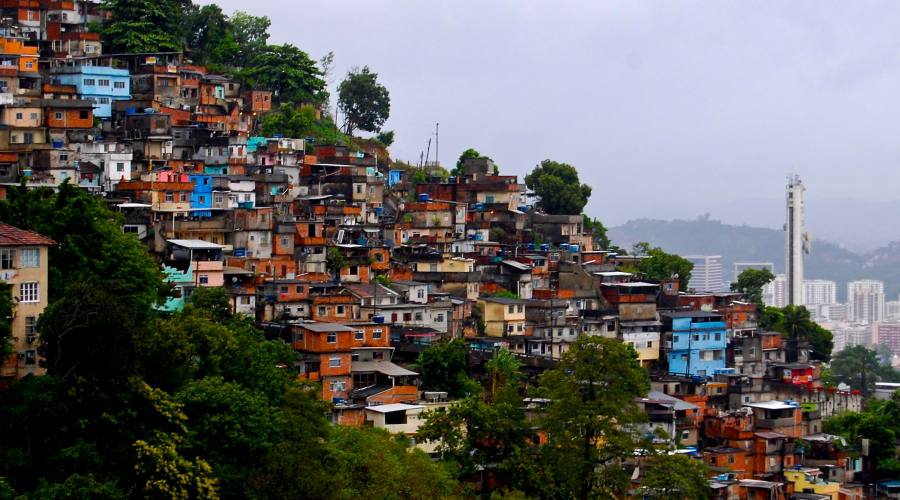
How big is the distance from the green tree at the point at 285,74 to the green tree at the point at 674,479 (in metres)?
25.0

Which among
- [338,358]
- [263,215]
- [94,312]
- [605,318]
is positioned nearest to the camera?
[94,312]

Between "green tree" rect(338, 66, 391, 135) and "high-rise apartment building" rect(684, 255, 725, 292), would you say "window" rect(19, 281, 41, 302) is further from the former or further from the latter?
"high-rise apartment building" rect(684, 255, 725, 292)

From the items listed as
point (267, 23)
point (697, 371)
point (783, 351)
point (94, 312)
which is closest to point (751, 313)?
point (783, 351)

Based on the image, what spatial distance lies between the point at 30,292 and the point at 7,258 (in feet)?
2.05

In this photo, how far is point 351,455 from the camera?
88.5 ft

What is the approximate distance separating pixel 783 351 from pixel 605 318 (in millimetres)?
7791

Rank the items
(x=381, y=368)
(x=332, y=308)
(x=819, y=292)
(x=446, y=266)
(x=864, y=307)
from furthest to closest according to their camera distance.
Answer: (x=819, y=292) < (x=864, y=307) < (x=446, y=266) < (x=332, y=308) < (x=381, y=368)

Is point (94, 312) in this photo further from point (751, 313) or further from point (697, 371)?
point (751, 313)

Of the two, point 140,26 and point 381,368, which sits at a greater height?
point 140,26

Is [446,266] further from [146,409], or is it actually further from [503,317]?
[146,409]

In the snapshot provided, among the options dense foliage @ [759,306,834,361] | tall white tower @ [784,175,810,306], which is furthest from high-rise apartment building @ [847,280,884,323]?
dense foliage @ [759,306,834,361]

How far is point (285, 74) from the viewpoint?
51406 millimetres

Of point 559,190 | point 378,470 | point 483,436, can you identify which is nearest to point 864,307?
point 559,190

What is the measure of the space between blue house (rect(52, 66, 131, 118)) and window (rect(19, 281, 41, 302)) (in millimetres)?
18178
